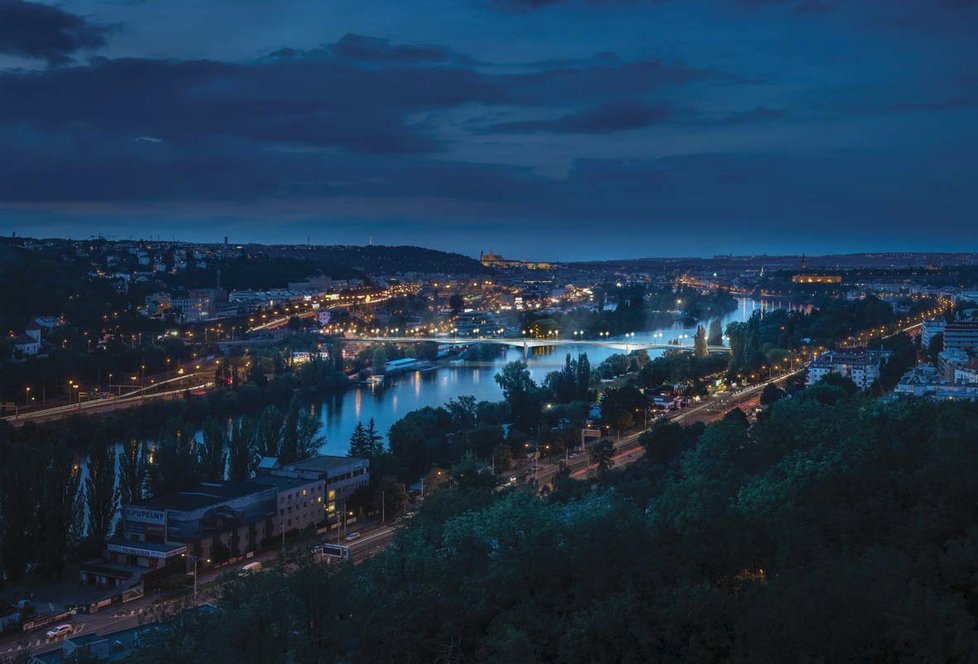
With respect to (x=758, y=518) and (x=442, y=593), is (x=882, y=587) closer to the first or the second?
(x=758, y=518)

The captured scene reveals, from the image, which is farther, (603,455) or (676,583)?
(603,455)

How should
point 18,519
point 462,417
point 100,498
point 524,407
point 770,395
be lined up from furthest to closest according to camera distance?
point 770,395 < point 524,407 < point 462,417 < point 100,498 < point 18,519

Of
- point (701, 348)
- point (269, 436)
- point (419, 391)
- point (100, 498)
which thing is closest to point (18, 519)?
point (100, 498)

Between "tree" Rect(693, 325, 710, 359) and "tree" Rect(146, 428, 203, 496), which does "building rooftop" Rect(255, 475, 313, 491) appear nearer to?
"tree" Rect(146, 428, 203, 496)

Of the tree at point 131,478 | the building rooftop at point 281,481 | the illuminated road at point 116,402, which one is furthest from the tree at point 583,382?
→ the tree at point 131,478

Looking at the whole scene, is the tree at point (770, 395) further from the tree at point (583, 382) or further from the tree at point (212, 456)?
the tree at point (212, 456)

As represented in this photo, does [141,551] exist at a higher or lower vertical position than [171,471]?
lower

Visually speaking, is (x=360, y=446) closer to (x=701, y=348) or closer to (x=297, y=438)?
(x=297, y=438)
